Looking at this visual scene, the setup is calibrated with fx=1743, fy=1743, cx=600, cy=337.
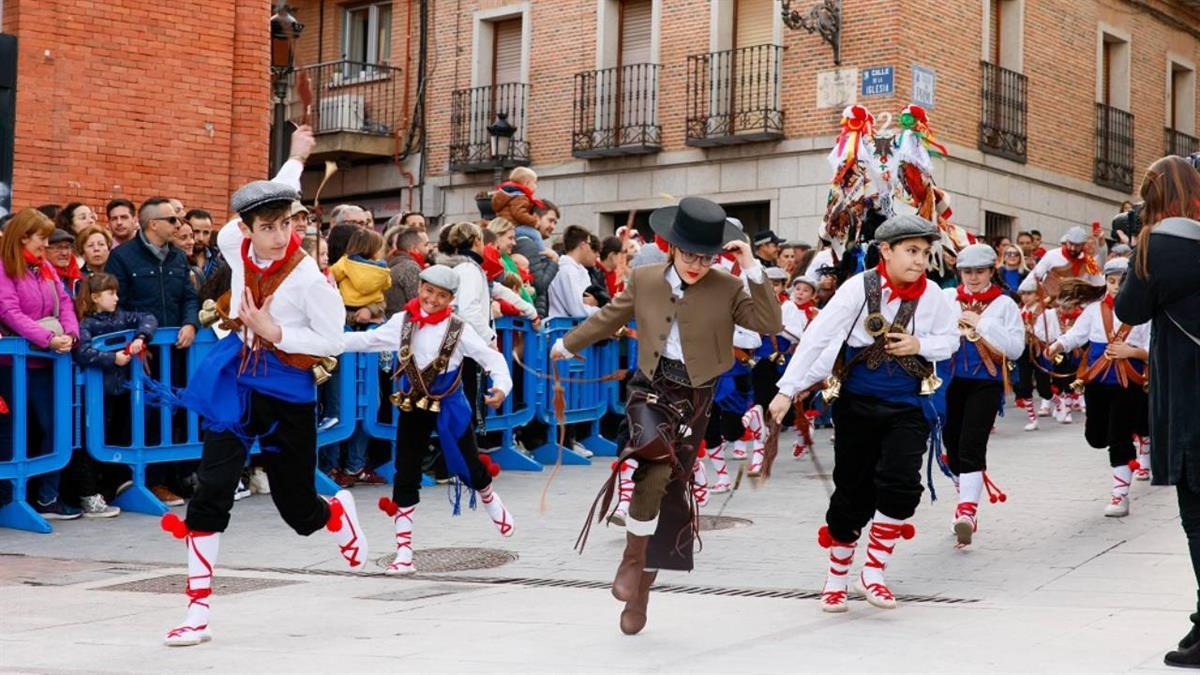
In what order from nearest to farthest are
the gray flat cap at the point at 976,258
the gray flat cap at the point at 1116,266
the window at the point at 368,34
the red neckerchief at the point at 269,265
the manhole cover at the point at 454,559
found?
the red neckerchief at the point at 269,265, the manhole cover at the point at 454,559, the gray flat cap at the point at 976,258, the gray flat cap at the point at 1116,266, the window at the point at 368,34

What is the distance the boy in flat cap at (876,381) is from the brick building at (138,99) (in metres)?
10.5

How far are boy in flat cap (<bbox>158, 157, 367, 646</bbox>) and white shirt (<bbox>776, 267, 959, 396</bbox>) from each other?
6.98ft

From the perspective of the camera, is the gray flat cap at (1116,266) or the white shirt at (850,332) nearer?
the white shirt at (850,332)

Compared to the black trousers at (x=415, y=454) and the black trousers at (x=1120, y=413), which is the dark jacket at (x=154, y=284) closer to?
the black trousers at (x=415, y=454)

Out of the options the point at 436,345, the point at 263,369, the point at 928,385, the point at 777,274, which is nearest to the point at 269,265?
the point at 263,369

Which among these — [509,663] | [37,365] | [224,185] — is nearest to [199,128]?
[224,185]

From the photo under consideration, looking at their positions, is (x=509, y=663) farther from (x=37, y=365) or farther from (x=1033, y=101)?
(x=1033, y=101)

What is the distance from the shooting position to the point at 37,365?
11031mm

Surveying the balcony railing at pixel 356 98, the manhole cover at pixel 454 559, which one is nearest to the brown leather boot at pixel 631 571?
the manhole cover at pixel 454 559

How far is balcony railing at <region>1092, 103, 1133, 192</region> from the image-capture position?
94.5ft

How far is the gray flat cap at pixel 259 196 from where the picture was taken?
24.1ft

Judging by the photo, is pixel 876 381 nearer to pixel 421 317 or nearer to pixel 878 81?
pixel 421 317

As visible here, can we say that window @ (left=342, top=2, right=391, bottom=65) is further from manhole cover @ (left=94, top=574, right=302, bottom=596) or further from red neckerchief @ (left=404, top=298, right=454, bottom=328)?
manhole cover @ (left=94, top=574, right=302, bottom=596)

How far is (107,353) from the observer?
1127cm
